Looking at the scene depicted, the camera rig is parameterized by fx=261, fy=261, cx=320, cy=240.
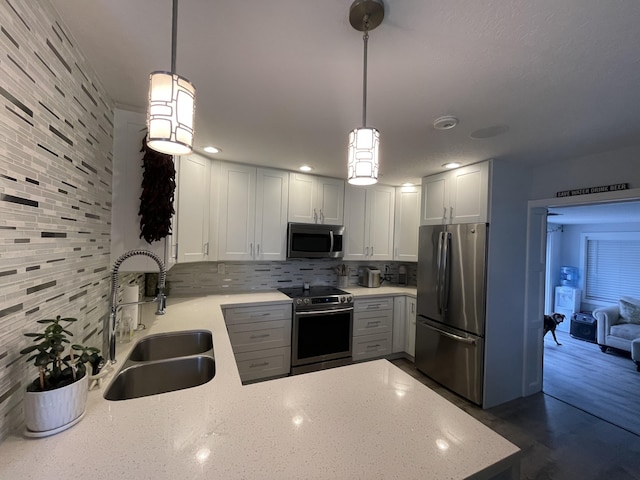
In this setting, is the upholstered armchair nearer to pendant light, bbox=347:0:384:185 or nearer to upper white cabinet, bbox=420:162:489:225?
upper white cabinet, bbox=420:162:489:225

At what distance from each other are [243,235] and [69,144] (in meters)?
1.85

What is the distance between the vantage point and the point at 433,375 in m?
2.92

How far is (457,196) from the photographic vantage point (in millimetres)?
2730

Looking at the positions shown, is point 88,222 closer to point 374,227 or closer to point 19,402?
point 19,402

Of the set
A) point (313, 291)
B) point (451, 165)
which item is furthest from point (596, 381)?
point (313, 291)

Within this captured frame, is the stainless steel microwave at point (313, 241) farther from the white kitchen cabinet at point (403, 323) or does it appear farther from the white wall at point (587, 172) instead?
the white wall at point (587, 172)

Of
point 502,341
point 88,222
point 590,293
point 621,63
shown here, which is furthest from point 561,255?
point 88,222

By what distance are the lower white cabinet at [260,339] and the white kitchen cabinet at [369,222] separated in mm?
1218

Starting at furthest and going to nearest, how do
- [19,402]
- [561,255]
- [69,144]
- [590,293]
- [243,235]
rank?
[561,255]
[590,293]
[243,235]
[69,144]
[19,402]

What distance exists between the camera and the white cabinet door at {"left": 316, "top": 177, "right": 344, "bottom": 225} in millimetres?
3266

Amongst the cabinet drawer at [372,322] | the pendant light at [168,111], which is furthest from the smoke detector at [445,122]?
the cabinet drawer at [372,322]

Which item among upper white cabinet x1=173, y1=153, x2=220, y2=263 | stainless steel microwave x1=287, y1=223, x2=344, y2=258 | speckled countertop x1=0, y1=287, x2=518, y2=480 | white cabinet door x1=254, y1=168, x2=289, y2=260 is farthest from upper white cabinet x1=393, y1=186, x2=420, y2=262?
speckled countertop x1=0, y1=287, x2=518, y2=480

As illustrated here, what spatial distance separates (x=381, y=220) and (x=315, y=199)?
40.9 inches

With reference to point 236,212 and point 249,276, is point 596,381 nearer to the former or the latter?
point 249,276
